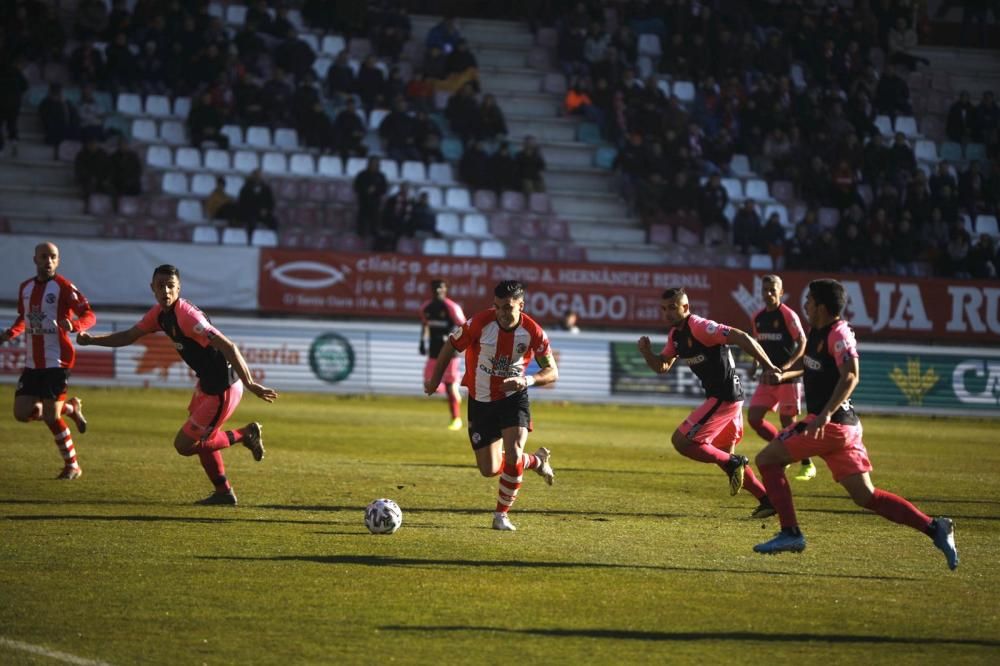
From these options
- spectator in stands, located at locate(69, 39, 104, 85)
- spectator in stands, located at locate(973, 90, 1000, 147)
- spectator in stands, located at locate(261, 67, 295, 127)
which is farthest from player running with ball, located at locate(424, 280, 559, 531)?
spectator in stands, located at locate(973, 90, 1000, 147)

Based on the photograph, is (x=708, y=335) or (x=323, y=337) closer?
(x=708, y=335)

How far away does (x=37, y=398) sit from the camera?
15086 mm

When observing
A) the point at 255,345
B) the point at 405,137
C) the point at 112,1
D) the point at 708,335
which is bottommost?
the point at 255,345

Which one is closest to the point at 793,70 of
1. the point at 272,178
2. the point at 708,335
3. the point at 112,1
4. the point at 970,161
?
the point at 970,161

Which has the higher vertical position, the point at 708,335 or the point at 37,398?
the point at 708,335

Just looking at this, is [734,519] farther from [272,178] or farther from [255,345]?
[272,178]

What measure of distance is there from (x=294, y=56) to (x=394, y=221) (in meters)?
5.36

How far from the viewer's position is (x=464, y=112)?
120ft

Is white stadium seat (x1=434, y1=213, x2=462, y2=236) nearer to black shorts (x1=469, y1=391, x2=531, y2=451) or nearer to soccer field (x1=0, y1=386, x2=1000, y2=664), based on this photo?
soccer field (x1=0, y1=386, x2=1000, y2=664)

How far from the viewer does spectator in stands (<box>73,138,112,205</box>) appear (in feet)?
107

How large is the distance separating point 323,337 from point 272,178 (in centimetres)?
514

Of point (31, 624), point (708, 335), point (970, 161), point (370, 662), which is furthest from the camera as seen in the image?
point (970, 161)

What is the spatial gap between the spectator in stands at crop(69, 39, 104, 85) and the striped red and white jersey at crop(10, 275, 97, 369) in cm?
Answer: 2078

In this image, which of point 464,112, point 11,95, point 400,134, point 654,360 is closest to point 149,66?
point 11,95
